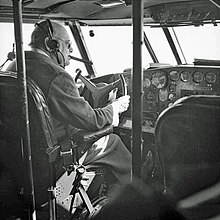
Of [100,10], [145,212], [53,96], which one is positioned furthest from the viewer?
[100,10]

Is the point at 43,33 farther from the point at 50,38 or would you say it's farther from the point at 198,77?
the point at 198,77

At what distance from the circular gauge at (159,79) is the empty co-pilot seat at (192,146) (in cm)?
145

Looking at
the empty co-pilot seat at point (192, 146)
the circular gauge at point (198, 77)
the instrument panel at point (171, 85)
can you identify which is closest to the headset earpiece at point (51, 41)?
the empty co-pilot seat at point (192, 146)

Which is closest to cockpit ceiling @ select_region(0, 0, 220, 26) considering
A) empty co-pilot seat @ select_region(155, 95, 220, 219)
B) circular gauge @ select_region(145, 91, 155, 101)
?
circular gauge @ select_region(145, 91, 155, 101)

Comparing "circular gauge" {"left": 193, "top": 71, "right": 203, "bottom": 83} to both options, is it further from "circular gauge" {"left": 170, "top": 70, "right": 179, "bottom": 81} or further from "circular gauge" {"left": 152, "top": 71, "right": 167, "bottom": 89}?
"circular gauge" {"left": 152, "top": 71, "right": 167, "bottom": 89}

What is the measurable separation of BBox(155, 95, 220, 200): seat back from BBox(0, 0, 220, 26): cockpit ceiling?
108 cm

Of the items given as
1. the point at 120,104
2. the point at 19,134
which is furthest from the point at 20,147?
the point at 120,104

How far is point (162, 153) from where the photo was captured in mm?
1341

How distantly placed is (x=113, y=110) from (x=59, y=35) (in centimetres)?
53

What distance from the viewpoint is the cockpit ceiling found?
2305mm

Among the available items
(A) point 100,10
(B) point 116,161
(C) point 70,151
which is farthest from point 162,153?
(A) point 100,10

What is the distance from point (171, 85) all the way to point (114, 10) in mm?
745

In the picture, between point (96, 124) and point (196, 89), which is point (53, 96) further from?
point (196, 89)

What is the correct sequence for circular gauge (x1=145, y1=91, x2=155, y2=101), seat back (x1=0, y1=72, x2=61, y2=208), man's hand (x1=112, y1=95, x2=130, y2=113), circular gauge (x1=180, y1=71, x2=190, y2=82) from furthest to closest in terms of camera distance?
1. circular gauge (x1=145, y1=91, x2=155, y2=101)
2. circular gauge (x1=180, y1=71, x2=190, y2=82)
3. man's hand (x1=112, y1=95, x2=130, y2=113)
4. seat back (x1=0, y1=72, x2=61, y2=208)
